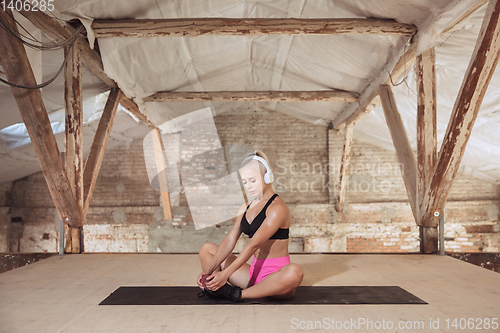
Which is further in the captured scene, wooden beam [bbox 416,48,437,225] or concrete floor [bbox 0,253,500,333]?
wooden beam [bbox 416,48,437,225]

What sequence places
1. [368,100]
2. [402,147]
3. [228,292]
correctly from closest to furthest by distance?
[228,292]
[402,147]
[368,100]

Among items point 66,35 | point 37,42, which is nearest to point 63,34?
point 66,35

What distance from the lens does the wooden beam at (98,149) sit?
4.09m

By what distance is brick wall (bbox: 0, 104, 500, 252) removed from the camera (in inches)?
303

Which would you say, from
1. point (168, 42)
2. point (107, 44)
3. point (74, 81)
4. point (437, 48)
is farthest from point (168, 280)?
point (437, 48)

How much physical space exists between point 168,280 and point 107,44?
8.88 feet

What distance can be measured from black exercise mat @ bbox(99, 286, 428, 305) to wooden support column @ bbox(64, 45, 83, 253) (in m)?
1.71

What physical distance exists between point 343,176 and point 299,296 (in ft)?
18.0

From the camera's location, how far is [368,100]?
5336 mm

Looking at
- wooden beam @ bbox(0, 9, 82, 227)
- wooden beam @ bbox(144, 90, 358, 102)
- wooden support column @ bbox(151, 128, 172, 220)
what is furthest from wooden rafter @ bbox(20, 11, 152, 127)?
wooden support column @ bbox(151, 128, 172, 220)

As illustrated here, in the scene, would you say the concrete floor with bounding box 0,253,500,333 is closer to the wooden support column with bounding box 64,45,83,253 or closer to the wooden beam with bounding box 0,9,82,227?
the wooden beam with bounding box 0,9,82,227

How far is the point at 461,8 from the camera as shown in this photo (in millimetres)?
2844

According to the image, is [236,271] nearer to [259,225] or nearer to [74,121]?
[259,225]

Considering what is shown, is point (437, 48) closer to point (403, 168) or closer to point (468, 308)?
point (403, 168)
